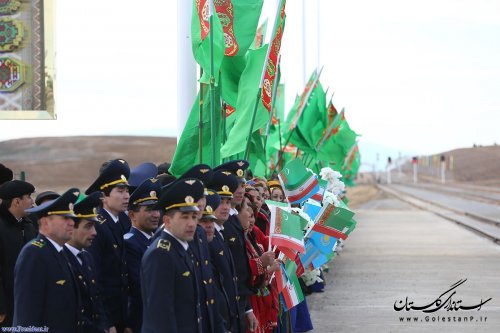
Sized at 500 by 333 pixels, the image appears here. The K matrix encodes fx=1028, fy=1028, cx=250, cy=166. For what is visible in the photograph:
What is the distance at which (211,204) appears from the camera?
682 cm

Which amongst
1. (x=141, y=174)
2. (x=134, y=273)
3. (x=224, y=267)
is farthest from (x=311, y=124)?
(x=134, y=273)

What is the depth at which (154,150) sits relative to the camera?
82.4 meters

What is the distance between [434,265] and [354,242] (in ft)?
22.9

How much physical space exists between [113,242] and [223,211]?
0.83 metres

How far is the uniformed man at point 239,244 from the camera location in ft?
25.0

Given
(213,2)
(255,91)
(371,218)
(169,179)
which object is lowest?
(371,218)

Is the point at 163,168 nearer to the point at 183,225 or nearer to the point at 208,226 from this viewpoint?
the point at 208,226

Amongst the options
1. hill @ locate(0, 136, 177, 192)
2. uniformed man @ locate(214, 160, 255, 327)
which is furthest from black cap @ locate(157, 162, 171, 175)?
hill @ locate(0, 136, 177, 192)

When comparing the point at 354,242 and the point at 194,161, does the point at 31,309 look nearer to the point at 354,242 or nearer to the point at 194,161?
the point at 194,161

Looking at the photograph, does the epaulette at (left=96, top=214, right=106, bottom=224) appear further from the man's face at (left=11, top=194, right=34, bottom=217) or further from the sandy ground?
the sandy ground

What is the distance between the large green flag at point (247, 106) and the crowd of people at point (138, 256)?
244cm

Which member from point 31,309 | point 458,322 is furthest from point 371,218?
point 31,309

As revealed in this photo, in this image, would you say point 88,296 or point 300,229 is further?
point 300,229

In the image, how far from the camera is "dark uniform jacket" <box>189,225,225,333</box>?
19.8ft
